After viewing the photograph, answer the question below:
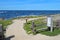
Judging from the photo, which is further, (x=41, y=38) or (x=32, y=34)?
(x=32, y=34)

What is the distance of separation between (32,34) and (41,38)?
2.16m

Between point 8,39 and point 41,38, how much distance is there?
111 inches

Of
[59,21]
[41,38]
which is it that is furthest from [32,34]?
[59,21]

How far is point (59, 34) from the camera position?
20.2 metres

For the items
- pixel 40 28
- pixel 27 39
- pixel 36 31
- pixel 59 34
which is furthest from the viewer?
pixel 40 28

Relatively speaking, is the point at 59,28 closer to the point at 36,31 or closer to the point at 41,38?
the point at 36,31

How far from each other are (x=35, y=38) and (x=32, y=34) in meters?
1.89

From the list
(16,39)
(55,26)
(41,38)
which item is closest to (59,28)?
(55,26)

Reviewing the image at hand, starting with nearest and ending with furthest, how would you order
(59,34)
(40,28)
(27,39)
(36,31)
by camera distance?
(27,39) < (59,34) < (36,31) < (40,28)

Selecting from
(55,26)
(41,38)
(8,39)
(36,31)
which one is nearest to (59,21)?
(55,26)

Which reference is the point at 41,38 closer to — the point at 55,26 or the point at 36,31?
the point at 36,31

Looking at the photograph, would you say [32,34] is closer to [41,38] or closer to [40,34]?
[40,34]

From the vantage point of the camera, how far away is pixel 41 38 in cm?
1905

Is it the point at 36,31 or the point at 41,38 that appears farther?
the point at 36,31
